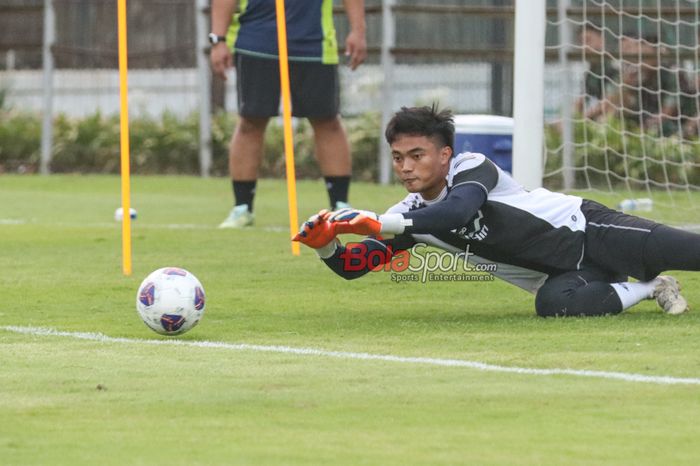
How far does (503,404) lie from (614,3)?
39.6 feet

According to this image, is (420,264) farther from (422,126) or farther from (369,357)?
(369,357)

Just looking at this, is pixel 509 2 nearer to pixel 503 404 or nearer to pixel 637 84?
pixel 637 84

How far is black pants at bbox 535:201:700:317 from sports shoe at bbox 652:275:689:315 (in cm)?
6

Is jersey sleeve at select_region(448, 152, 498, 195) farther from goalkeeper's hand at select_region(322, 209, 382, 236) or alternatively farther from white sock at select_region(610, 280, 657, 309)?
white sock at select_region(610, 280, 657, 309)

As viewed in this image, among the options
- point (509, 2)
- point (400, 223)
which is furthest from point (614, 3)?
point (400, 223)

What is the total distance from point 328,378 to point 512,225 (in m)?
1.79

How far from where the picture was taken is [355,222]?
19.1ft

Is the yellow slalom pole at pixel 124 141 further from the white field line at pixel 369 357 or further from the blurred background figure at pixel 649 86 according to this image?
the blurred background figure at pixel 649 86

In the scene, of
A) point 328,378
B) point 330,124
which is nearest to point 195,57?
point 330,124

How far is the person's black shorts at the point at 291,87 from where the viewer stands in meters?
10.6

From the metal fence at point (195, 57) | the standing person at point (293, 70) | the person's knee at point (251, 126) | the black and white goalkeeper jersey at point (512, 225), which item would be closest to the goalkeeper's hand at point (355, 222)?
the black and white goalkeeper jersey at point (512, 225)

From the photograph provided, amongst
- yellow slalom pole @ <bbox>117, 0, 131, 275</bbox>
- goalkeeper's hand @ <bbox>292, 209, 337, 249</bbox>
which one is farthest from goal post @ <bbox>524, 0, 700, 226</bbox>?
goalkeeper's hand @ <bbox>292, 209, 337, 249</bbox>

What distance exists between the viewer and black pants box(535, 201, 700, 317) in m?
6.36

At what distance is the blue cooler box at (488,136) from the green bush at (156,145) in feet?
20.4
